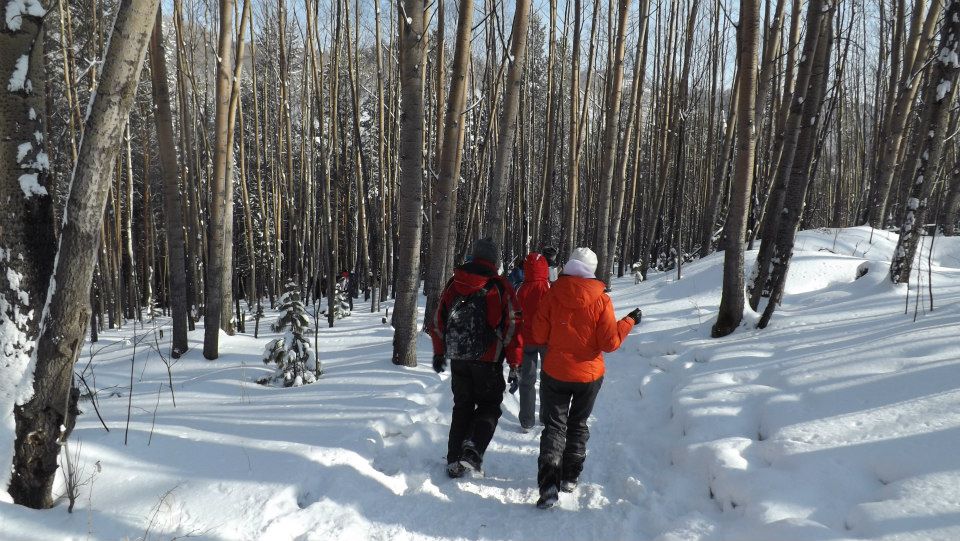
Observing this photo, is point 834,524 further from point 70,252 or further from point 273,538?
point 70,252

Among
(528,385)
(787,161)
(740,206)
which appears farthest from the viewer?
(787,161)

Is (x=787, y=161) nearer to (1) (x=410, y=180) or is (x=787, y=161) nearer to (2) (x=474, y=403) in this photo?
(1) (x=410, y=180)

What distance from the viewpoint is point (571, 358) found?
3385 millimetres

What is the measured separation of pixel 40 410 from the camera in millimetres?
2602

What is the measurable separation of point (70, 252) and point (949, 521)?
4.43 m

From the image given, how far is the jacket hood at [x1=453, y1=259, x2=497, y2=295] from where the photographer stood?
377 cm

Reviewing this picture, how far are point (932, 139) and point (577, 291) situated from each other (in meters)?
5.93

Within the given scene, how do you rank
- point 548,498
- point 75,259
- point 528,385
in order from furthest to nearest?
point 528,385 < point 548,498 < point 75,259

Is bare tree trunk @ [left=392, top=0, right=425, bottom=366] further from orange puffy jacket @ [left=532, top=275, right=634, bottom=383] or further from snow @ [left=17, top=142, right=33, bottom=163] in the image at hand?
snow @ [left=17, top=142, right=33, bottom=163]

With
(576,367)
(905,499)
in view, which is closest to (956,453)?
(905,499)

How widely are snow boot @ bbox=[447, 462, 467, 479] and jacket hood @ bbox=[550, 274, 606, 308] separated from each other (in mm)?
1389

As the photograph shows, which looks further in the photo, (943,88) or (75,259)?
(943,88)

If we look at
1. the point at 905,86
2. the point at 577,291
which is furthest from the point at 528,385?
the point at 905,86

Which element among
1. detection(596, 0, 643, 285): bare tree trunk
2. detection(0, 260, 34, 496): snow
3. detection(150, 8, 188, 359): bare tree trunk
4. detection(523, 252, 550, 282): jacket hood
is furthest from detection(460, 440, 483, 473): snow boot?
detection(596, 0, 643, 285): bare tree trunk
